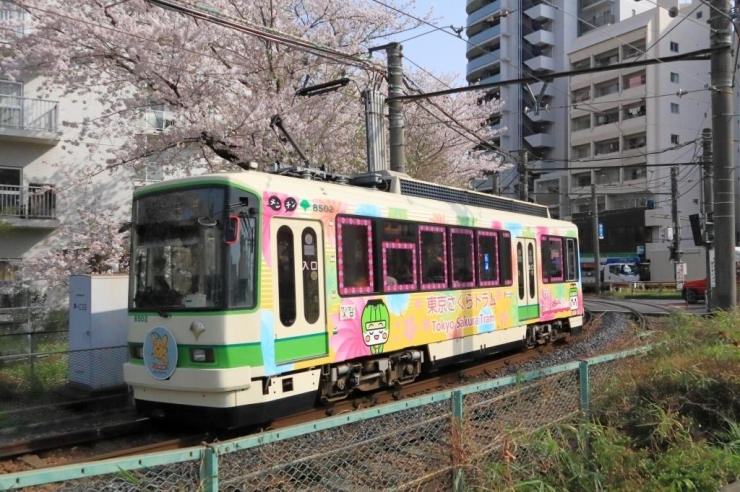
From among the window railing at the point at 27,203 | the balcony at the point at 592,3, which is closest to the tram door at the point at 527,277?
the window railing at the point at 27,203

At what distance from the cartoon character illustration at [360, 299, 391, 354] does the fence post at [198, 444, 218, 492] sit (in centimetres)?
533

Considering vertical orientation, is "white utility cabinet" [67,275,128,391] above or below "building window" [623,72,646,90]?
below

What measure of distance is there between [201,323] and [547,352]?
8.93 m

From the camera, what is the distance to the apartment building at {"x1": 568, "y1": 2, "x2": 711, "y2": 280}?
161 ft

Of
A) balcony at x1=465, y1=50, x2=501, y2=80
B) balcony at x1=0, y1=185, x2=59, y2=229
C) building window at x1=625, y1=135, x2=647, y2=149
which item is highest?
balcony at x1=465, y1=50, x2=501, y2=80

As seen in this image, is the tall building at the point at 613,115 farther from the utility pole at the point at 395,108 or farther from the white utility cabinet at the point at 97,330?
the white utility cabinet at the point at 97,330

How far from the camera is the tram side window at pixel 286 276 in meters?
7.21

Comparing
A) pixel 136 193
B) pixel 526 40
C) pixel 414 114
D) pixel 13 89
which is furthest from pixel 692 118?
pixel 136 193

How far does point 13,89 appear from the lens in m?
20.4

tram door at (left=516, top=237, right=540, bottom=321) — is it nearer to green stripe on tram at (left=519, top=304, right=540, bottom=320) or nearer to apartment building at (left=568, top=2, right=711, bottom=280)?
green stripe on tram at (left=519, top=304, right=540, bottom=320)

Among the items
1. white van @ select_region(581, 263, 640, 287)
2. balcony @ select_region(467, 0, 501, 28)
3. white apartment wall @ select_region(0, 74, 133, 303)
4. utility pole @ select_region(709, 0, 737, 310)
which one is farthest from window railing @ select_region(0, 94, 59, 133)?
balcony @ select_region(467, 0, 501, 28)

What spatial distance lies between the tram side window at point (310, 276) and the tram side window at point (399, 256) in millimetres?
1336

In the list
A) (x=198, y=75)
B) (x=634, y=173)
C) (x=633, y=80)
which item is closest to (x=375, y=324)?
(x=198, y=75)

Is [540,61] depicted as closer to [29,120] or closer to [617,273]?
[617,273]
